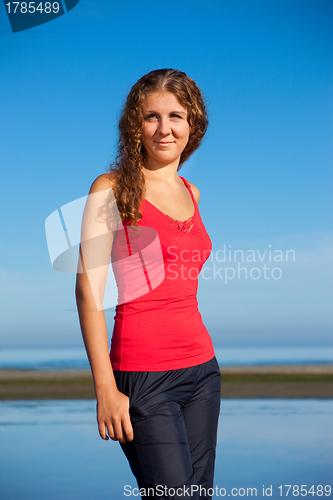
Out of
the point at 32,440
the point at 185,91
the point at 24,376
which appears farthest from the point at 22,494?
the point at 24,376

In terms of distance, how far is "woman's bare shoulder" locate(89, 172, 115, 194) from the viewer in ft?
4.62

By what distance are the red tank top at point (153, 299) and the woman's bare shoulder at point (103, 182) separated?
0.39ft

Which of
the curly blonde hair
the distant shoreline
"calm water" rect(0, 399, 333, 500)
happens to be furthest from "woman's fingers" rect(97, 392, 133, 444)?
the distant shoreline

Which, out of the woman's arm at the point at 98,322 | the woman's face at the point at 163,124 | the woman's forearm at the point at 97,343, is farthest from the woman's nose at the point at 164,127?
the woman's forearm at the point at 97,343

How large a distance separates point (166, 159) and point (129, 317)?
0.55 m

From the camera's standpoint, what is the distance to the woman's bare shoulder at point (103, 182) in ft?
4.62

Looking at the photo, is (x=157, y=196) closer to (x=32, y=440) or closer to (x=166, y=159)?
(x=166, y=159)

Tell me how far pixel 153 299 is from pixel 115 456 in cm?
272

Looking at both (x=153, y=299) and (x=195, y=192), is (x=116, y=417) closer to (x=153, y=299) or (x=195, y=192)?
(x=153, y=299)

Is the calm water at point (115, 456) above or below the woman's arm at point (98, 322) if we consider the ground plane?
below

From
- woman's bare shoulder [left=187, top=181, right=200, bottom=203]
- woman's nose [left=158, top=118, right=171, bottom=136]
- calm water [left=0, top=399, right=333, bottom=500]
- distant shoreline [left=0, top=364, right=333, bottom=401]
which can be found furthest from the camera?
distant shoreline [left=0, top=364, right=333, bottom=401]

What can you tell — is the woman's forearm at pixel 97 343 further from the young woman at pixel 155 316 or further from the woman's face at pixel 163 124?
the woman's face at pixel 163 124

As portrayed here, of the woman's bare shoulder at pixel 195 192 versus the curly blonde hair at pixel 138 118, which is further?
the woman's bare shoulder at pixel 195 192

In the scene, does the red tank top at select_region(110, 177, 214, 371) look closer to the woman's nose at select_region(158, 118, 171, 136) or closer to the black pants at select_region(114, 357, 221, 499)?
the black pants at select_region(114, 357, 221, 499)
